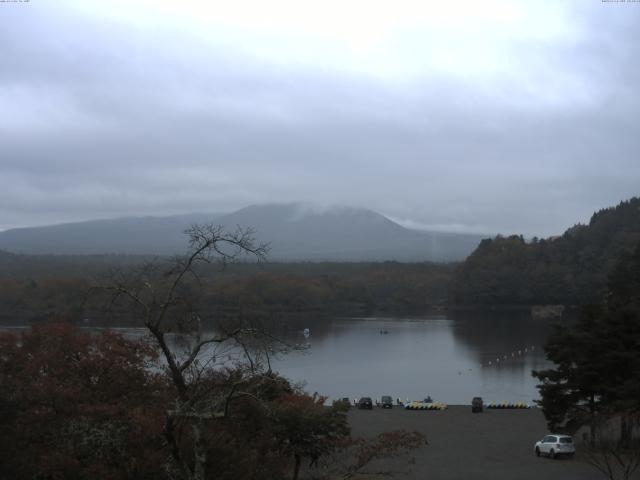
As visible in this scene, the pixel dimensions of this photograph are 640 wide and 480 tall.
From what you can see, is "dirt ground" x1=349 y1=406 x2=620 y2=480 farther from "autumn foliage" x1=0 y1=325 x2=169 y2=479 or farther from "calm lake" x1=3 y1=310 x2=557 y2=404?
"autumn foliage" x1=0 y1=325 x2=169 y2=479

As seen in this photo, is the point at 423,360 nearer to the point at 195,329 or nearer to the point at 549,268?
the point at 195,329

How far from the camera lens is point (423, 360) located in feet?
93.9

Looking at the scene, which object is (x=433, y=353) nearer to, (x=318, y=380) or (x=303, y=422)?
(x=318, y=380)

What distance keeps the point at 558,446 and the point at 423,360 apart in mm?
17904

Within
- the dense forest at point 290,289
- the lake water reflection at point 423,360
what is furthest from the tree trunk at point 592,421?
the dense forest at point 290,289

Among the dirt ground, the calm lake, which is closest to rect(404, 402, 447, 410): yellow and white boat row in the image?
the dirt ground

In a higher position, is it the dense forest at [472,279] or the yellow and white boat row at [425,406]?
the dense forest at [472,279]

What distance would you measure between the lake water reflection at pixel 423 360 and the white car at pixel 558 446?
4.59 metres

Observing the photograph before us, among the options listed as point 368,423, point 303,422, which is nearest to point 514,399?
→ point 368,423

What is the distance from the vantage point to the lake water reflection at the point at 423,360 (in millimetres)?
21625

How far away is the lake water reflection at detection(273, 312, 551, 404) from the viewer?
2162 cm

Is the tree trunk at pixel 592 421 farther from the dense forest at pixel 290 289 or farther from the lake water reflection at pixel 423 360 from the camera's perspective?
the dense forest at pixel 290 289

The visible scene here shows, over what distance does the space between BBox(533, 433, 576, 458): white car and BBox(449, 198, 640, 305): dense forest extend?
135 ft

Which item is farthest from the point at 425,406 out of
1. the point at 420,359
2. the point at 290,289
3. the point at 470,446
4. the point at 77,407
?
the point at 290,289
